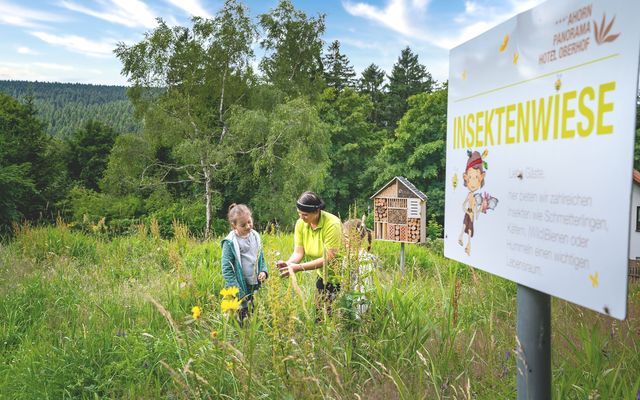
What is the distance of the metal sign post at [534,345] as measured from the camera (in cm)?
166

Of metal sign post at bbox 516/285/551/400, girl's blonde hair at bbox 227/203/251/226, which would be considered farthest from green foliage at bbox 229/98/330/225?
metal sign post at bbox 516/285/551/400

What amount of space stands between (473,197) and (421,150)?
25979 millimetres

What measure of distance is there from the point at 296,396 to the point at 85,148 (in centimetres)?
3442

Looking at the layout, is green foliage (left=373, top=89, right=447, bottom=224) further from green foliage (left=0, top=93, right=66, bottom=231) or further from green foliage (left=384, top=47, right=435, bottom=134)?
green foliage (left=0, top=93, right=66, bottom=231)

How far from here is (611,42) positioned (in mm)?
1251

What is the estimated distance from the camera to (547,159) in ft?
4.83

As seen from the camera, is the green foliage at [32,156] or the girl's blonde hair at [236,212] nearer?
the girl's blonde hair at [236,212]

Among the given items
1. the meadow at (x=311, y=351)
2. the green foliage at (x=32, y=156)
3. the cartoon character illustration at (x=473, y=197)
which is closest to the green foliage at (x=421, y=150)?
the green foliage at (x=32, y=156)

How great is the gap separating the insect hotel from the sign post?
7.26 metres

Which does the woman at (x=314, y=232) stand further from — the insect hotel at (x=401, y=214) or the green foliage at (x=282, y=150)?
the green foliage at (x=282, y=150)

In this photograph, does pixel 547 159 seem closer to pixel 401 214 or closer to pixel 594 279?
pixel 594 279

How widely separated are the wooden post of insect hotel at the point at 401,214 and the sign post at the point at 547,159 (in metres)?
7.26

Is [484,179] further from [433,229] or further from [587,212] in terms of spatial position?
[433,229]

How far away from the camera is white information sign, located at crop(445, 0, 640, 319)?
4.01ft
